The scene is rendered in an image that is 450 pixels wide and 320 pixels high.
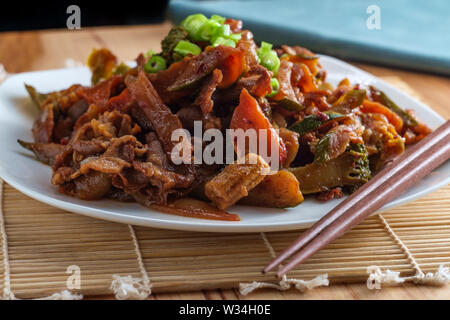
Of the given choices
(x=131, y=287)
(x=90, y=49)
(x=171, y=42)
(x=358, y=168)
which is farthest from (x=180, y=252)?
(x=90, y=49)

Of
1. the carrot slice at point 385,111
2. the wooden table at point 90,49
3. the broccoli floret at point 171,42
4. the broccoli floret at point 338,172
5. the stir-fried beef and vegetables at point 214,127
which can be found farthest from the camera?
the wooden table at point 90,49

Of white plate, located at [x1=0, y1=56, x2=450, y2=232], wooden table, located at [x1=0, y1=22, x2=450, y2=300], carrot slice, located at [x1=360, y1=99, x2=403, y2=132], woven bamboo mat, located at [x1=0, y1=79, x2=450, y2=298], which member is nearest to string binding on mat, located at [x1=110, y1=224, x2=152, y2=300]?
woven bamboo mat, located at [x1=0, y1=79, x2=450, y2=298]

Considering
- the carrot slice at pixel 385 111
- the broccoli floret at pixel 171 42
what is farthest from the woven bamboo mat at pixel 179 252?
the broccoli floret at pixel 171 42

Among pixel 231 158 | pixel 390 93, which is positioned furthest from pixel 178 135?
pixel 390 93

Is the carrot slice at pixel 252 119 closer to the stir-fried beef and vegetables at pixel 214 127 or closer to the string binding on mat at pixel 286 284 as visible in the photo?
the stir-fried beef and vegetables at pixel 214 127

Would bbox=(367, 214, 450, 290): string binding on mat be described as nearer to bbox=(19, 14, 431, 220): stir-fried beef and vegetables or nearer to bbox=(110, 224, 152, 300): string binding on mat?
bbox=(19, 14, 431, 220): stir-fried beef and vegetables

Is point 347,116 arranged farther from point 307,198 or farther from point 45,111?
point 45,111
